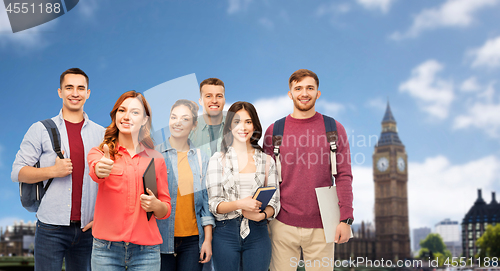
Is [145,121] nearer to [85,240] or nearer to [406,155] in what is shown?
[85,240]

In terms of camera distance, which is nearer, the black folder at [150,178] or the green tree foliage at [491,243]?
the black folder at [150,178]

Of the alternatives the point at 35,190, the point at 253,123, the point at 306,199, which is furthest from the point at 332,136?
the point at 35,190

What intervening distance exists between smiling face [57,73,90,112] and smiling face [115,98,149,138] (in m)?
1.04

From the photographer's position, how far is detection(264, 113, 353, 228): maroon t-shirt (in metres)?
3.09

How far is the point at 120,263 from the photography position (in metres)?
2.26

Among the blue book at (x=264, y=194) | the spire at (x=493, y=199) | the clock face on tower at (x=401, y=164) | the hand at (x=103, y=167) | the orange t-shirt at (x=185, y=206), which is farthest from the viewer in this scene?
the clock face on tower at (x=401, y=164)

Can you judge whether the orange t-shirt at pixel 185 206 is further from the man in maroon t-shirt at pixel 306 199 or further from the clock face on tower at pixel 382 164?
the clock face on tower at pixel 382 164

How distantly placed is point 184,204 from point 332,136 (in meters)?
1.28

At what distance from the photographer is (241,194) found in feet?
9.18

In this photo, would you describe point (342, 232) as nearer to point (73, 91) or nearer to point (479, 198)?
point (73, 91)

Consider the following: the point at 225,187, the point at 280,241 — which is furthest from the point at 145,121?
the point at 280,241

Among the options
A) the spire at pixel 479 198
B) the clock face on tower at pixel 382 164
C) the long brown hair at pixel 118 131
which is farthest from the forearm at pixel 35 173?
the clock face on tower at pixel 382 164

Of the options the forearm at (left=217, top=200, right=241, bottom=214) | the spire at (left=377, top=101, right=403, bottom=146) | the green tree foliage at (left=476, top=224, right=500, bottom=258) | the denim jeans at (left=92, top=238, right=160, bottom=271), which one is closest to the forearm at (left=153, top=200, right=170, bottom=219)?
the denim jeans at (left=92, top=238, right=160, bottom=271)

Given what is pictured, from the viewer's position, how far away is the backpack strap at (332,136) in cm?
312
